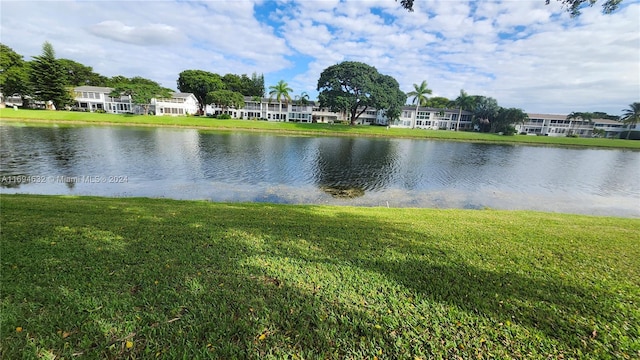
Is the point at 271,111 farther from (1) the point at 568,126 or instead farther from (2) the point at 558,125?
(1) the point at 568,126

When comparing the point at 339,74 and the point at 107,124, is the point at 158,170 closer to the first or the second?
the point at 107,124

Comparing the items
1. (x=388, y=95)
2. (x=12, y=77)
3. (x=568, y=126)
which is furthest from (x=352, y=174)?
(x=568, y=126)

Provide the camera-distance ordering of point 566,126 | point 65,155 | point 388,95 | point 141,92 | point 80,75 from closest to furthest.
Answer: point 65,155 < point 388,95 < point 141,92 < point 80,75 < point 566,126

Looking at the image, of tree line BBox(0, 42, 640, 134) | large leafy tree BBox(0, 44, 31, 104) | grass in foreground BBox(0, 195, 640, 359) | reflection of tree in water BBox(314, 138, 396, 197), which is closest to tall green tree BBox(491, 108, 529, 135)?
tree line BBox(0, 42, 640, 134)

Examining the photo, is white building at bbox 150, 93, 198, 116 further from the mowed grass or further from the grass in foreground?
the grass in foreground

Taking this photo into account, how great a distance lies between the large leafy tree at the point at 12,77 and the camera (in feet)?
187

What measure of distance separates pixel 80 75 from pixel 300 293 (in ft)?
381

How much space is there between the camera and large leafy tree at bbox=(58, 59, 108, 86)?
81.2 meters

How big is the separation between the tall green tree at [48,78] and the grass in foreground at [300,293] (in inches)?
3014

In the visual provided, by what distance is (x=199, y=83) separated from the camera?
80562 millimetres

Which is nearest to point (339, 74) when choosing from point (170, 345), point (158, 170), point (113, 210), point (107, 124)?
point (107, 124)

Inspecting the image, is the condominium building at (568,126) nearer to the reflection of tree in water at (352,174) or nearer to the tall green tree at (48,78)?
the reflection of tree in water at (352,174)

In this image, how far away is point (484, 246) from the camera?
6066 millimetres

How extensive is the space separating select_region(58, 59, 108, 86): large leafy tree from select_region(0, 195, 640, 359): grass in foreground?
347ft
